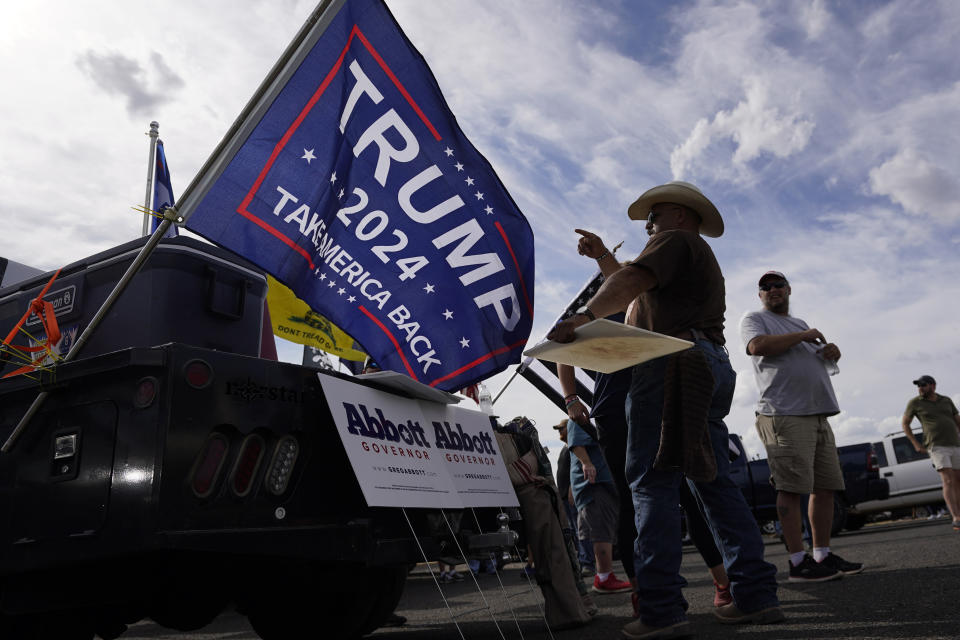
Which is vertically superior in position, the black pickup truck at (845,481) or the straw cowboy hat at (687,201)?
the straw cowboy hat at (687,201)

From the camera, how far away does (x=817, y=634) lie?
295 centimetres

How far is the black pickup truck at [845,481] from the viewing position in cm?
1137

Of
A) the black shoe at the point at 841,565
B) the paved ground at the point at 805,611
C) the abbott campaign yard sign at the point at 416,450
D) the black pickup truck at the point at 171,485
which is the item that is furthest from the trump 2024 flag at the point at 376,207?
the black shoe at the point at 841,565

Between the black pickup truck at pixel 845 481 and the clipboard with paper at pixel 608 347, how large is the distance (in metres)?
8.95

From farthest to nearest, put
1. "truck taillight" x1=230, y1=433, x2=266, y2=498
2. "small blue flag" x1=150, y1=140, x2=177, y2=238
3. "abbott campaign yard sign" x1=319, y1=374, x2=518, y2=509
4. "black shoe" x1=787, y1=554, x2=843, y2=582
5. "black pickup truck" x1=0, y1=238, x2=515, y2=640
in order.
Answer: "small blue flag" x1=150, y1=140, x2=177, y2=238
"black shoe" x1=787, y1=554, x2=843, y2=582
"abbott campaign yard sign" x1=319, y1=374, x2=518, y2=509
"truck taillight" x1=230, y1=433, x2=266, y2=498
"black pickup truck" x1=0, y1=238, x2=515, y2=640

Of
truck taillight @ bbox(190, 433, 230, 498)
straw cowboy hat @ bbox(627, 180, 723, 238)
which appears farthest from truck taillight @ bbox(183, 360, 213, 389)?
straw cowboy hat @ bbox(627, 180, 723, 238)

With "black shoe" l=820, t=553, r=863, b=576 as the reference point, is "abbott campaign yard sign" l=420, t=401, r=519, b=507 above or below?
above

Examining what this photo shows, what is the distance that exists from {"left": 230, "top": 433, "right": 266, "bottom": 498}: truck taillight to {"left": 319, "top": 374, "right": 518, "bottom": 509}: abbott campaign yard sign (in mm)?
287

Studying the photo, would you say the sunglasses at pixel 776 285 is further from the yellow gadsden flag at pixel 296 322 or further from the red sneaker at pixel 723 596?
the yellow gadsden flag at pixel 296 322

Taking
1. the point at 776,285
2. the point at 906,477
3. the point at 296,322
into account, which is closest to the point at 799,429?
the point at 776,285

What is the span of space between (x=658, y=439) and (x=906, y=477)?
13.3 m

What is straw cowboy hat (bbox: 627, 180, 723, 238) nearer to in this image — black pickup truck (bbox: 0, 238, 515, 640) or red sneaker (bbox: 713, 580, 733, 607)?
black pickup truck (bbox: 0, 238, 515, 640)

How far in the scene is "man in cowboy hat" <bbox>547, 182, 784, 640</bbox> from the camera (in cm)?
310

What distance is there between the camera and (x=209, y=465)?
8.27ft
